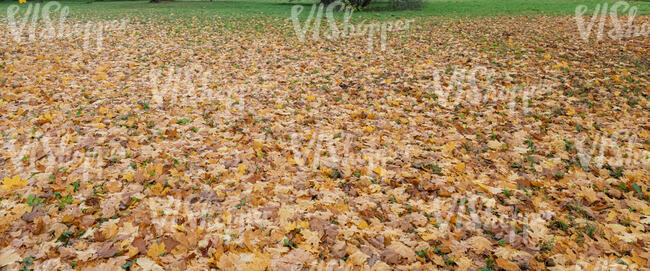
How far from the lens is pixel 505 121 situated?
5363mm

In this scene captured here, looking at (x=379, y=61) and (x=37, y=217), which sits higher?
(x=379, y=61)

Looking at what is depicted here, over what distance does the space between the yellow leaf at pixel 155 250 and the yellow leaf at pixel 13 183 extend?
180 cm

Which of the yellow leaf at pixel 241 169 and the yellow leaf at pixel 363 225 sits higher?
the yellow leaf at pixel 241 169

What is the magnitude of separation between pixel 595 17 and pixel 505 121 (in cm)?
1232

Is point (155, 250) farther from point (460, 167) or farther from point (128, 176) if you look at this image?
point (460, 167)

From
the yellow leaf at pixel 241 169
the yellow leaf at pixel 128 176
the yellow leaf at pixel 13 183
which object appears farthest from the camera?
the yellow leaf at pixel 241 169

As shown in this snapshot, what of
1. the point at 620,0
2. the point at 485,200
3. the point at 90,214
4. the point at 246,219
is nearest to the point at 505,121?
the point at 485,200

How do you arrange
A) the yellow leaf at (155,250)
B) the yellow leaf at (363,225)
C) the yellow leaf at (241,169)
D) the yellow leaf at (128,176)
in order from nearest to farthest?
the yellow leaf at (155,250) < the yellow leaf at (363,225) < the yellow leaf at (128,176) < the yellow leaf at (241,169)

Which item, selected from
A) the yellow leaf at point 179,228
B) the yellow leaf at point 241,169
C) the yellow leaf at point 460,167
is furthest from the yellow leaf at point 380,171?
the yellow leaf at point 179,228

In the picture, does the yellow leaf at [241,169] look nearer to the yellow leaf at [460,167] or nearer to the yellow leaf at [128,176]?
the yellow leaf at [128,176]

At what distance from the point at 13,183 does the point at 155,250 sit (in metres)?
1.92

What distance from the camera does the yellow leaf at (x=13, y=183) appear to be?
3.41 m

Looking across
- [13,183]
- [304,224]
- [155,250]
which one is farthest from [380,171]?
[13,183]

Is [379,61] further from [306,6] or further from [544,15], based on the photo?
[306,6]
